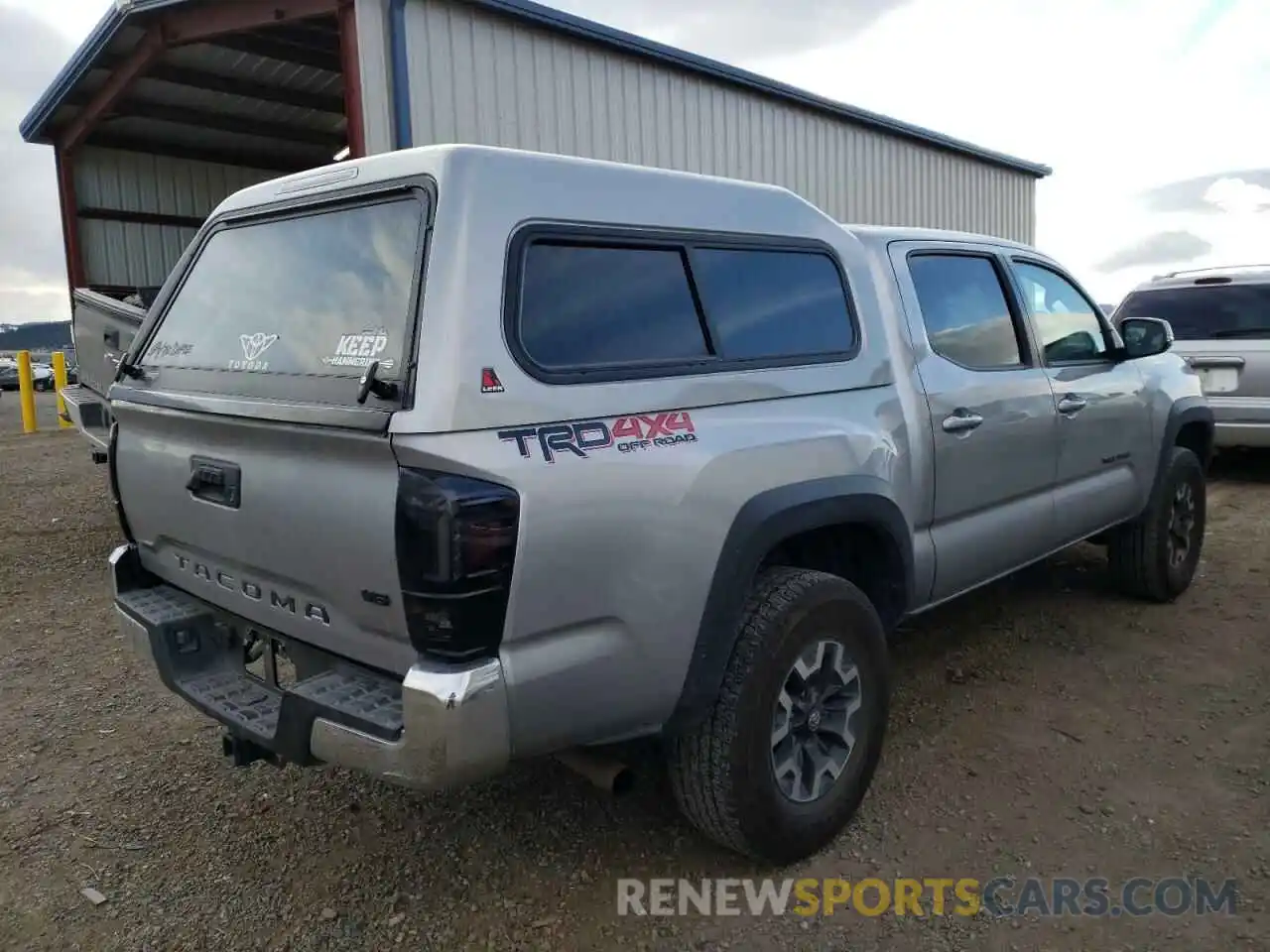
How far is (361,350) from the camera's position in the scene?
2.39 meters

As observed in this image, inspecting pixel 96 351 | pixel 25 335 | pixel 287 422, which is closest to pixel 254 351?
pixel 287 422

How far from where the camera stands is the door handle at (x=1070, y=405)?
4.10 meters

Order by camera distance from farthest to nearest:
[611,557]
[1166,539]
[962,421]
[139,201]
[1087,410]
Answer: [139,201] → [1166,539] → [1087,410] → [962,421] → [611,557]

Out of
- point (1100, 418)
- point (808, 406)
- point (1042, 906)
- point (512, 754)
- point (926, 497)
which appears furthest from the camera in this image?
point (1100, 418)

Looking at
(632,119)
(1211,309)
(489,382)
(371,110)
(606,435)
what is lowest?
(606,435)

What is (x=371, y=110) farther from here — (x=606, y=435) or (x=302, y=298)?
(x=606, y=435)

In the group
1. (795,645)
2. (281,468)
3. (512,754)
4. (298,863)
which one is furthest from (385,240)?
(298,863)

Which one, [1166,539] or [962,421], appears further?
[1166,539]

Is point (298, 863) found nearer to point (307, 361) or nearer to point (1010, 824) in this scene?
point (307, 361)

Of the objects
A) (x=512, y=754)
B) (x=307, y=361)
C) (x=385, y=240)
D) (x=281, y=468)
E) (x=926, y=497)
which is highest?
(x=385, y=240)

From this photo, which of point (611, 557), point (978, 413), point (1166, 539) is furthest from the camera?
point (1166, 539)

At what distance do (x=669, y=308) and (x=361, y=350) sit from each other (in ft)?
2.73

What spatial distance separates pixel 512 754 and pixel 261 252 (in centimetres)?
173

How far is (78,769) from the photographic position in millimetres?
3545
